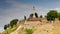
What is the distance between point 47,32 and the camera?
6325 cm

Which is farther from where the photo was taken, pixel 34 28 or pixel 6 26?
pixel 6 26

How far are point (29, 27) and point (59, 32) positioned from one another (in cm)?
1486

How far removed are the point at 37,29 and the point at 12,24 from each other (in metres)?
47.3

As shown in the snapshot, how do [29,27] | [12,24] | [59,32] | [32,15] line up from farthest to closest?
[12,24]
[32,15]
[29,27]
[59,32]

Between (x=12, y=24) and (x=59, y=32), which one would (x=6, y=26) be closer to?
(x=12, y=24)

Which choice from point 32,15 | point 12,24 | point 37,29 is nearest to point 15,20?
point 12,24

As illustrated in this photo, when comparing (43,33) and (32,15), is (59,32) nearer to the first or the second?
(43,33)

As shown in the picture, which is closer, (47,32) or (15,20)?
(47,32)

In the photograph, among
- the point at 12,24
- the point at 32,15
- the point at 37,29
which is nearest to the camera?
the point at 37,29

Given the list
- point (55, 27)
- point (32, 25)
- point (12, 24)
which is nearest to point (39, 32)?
point (55, 27)

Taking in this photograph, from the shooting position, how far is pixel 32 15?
3681 inches

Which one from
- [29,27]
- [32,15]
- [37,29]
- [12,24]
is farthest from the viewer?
[12,24]

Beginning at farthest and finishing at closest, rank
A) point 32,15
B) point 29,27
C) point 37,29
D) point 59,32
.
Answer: point 32,15, point 29,27, point 37,29, point 59,32

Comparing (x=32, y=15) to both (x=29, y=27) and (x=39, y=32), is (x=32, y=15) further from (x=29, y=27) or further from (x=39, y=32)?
(x=39, y=32)
